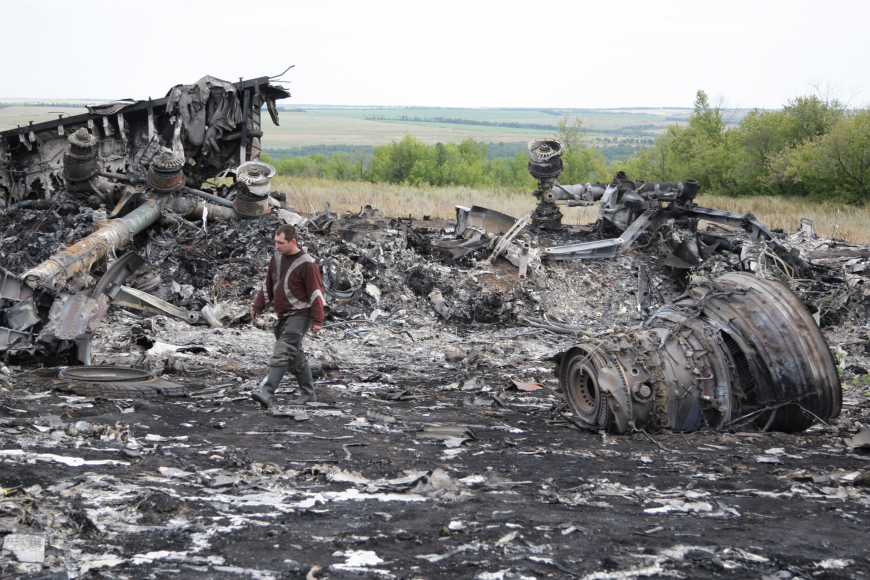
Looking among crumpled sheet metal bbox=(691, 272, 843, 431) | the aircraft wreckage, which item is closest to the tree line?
the aircraft wreckage

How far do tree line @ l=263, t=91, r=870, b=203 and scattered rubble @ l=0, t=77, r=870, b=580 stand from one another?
68.1 feet

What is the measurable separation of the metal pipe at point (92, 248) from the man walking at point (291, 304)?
309 cm

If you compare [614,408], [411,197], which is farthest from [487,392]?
[411,197]

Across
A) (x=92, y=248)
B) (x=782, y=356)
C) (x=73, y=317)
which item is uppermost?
(x=92, y=248)

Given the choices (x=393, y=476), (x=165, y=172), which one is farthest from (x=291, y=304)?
(x=165, y=172)

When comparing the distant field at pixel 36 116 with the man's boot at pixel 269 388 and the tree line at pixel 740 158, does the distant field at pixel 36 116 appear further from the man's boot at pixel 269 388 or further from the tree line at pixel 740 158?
the tree line at pixel 740 158

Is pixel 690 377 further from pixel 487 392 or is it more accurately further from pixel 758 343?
pixel 487 392

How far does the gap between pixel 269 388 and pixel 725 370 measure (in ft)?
12.9

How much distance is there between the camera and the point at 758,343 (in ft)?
18.4

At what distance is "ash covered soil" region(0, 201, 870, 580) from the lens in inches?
130

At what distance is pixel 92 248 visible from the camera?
964 cm

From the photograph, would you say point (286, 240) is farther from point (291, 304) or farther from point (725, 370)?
point (725, 370)

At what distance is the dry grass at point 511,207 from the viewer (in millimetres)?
21094

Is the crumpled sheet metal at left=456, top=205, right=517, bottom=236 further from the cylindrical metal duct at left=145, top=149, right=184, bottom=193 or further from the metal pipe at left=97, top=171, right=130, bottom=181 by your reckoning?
the metal pipe at left=97, top=171, right=130, bottom=181
